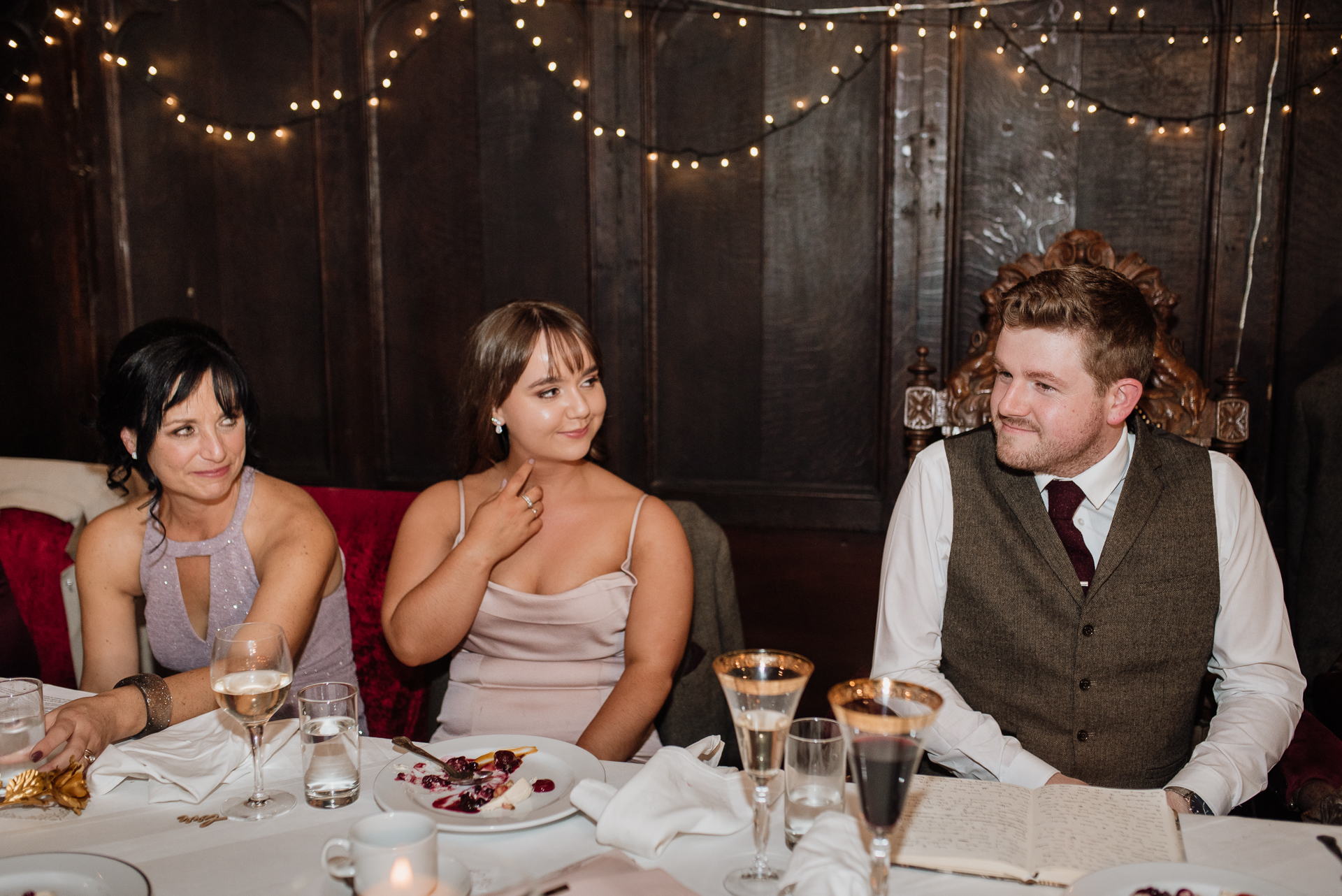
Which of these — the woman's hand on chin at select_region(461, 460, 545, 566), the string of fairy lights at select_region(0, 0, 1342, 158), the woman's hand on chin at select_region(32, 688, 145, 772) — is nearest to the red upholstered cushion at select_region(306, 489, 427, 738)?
the woman's hand on chin at select_region(461, 460, 545, 566)

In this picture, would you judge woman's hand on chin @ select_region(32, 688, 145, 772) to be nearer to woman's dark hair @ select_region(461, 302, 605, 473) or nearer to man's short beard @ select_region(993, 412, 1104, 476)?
woman's dark hair @ select_region(461, 302, 605, 473)

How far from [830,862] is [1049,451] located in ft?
3.61

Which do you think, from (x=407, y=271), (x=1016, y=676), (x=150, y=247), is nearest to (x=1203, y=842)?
(x=1016, y=676)

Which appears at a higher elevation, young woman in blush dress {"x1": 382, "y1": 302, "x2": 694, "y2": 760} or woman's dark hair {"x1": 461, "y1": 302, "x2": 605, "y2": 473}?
woman's dark hair {"x1": 461, "y1": 302, "x2": 605, "y2": 473}

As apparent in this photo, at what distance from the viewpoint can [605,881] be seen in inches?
42.9

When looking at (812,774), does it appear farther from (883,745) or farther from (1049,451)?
(1049,451)

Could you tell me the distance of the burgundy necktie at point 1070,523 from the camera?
75.0 inches

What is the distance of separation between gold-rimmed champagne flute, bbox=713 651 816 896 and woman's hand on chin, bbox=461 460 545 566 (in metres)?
0.99

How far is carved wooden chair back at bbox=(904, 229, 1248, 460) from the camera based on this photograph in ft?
8.19

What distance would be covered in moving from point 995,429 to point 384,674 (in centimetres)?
154

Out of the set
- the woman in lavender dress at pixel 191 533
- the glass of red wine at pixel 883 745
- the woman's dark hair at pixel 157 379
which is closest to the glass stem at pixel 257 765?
the woman in lavender dress at pixel 191 533

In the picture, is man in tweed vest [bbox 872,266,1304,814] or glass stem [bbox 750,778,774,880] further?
man in tweed vest [bbox 872,266,1304,814]

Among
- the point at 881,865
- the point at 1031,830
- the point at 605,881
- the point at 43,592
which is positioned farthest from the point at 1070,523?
the point at 43,592

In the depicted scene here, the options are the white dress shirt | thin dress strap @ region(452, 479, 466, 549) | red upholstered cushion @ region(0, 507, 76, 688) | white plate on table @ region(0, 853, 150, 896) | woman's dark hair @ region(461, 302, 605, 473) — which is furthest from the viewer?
red upholstered cushion @ region(0, 507, 76, 688)
